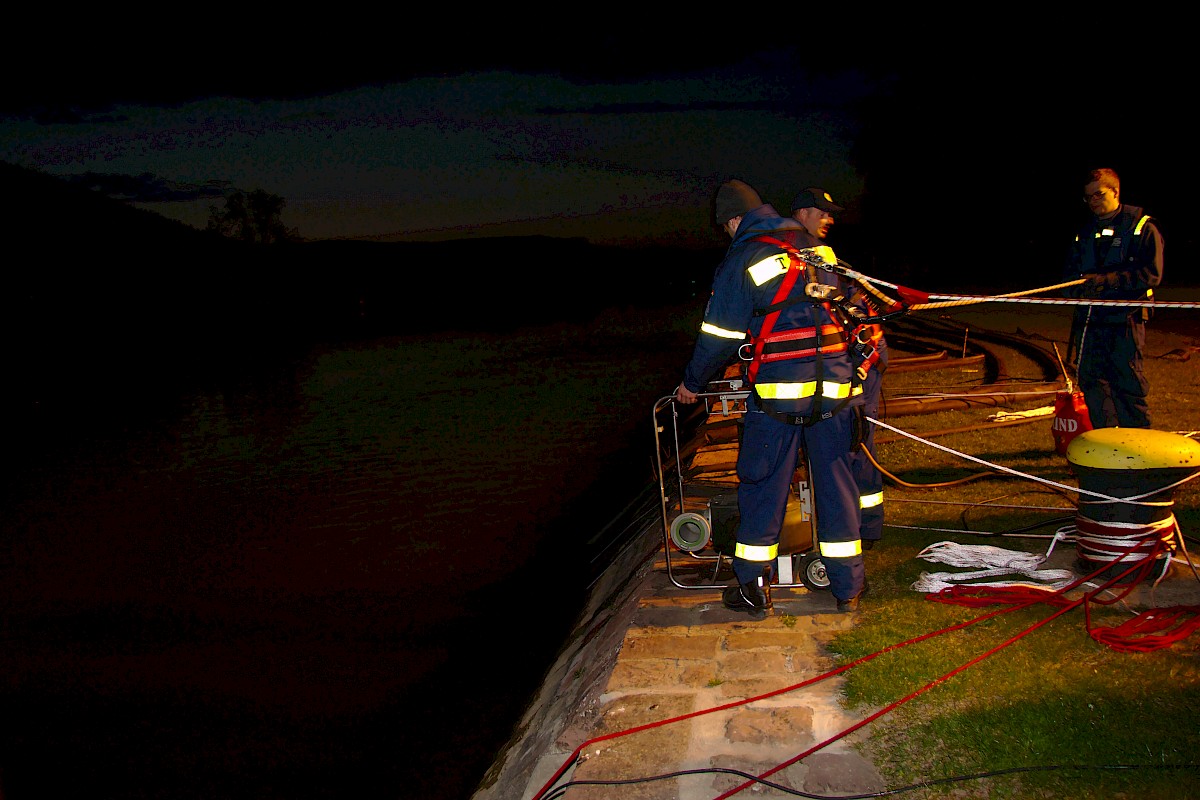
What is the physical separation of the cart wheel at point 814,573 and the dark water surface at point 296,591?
2961 mm

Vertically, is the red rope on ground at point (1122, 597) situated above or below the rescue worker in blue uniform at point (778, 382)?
below

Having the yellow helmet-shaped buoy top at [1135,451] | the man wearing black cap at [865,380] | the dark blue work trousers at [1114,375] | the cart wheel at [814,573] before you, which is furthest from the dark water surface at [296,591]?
the dark blue work trousers at [1114,375]

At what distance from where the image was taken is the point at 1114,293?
613 centimetres

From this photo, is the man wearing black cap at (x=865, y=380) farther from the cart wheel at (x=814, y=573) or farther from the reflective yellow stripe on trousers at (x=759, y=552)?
the reflective yellow stripe on trousers at (x=759, y=552)

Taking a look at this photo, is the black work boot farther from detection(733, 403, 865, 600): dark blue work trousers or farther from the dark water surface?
the dark water surface

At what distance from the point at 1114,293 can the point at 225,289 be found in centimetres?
16622

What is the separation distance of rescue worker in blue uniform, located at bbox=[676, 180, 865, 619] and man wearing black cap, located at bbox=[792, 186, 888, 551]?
16.1 inches

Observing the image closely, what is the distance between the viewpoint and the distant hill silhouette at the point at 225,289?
193 ft

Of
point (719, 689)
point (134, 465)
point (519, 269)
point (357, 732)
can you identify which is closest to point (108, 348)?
point (134, 465)

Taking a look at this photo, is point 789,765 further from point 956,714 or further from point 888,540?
point 888,540

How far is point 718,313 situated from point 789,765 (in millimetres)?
2219

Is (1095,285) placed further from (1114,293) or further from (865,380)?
(865,380)

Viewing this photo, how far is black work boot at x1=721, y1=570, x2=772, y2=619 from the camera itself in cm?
462

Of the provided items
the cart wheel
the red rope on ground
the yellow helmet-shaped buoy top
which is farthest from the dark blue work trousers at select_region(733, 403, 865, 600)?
the yellow helmet-shaped buoy top
